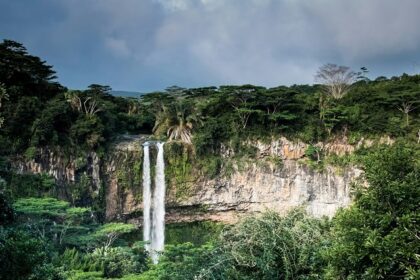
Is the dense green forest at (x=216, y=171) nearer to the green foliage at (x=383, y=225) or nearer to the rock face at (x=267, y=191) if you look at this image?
the green foliage at (x=383, y=225)

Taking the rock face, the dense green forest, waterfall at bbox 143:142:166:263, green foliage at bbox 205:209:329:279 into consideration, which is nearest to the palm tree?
the dense green forest

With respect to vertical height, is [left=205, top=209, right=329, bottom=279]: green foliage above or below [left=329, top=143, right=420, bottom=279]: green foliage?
below

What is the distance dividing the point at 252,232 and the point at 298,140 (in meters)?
20.4

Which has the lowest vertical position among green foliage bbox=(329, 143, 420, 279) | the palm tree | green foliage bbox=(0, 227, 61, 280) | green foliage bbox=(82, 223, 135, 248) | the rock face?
green foliage bbox=(82, 223, 135, 248)

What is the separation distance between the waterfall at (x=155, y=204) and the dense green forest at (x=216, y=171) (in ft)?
4.53

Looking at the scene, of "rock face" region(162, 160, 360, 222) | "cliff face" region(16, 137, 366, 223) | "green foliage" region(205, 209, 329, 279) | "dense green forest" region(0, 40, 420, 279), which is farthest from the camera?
"rock face" region(162, 160, 360, 222)

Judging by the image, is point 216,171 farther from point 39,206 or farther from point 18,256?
point 18,256

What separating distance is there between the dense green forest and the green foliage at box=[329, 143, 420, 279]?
0.02 metres

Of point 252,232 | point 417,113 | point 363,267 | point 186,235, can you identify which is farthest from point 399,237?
point 417,113

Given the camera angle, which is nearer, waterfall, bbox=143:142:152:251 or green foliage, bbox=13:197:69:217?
green foliage, bbox=13:197:69:217

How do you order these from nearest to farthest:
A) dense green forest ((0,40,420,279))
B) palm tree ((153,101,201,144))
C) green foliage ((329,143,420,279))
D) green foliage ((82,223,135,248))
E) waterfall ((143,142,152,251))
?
green foliage ((329,143,420,279)) < dense green forest ((0,40,420,279)) < green foliage ((82,223,135,248)) < waterfall ((143,142,152,251)) < palm tree ((153,101,201,144))

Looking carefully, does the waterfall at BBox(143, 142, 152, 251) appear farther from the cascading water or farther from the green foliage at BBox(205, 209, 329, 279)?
the green foliage at BBox(205, 209, 329, 279)

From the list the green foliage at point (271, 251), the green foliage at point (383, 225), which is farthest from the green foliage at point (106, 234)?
the green foliage at point (383, 225)

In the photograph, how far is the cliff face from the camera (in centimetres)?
2605
